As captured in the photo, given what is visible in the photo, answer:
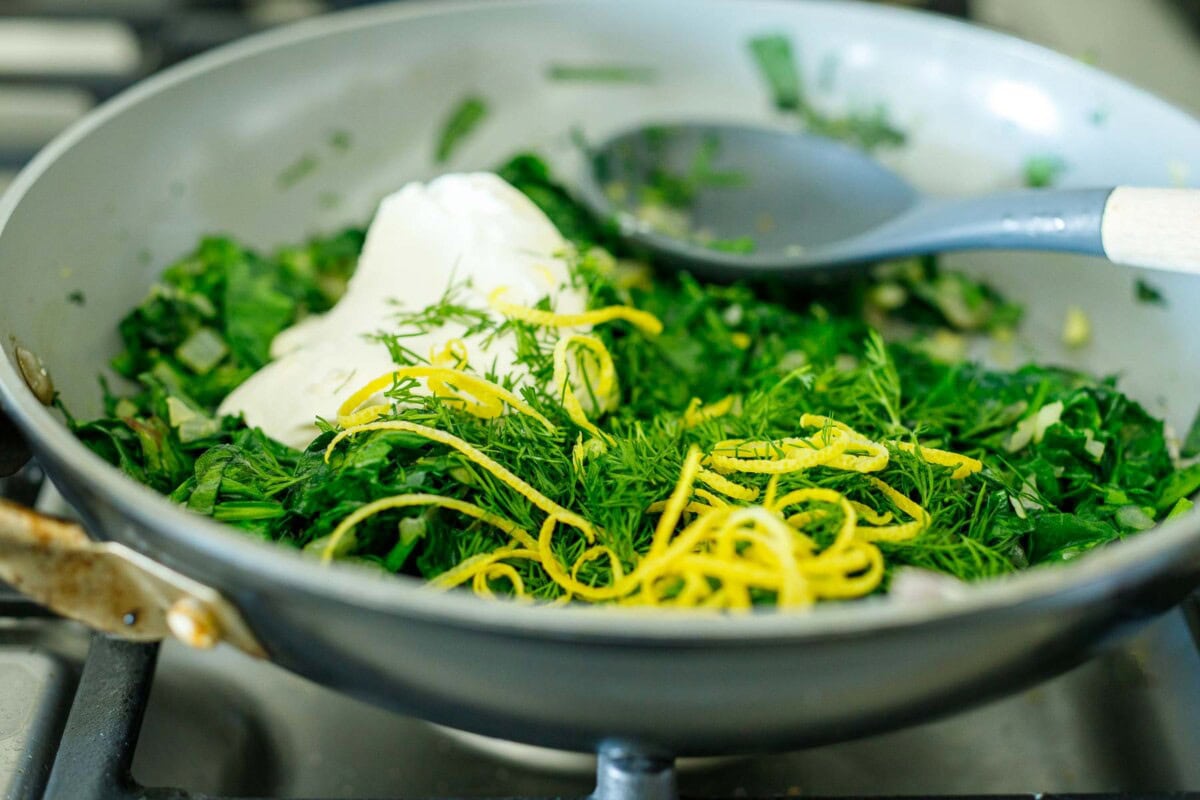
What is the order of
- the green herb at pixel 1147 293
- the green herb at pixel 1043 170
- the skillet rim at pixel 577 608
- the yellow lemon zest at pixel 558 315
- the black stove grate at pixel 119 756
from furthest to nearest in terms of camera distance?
1. the green herb at pixel 1043 170
2. the green herb at pixel 1147 293
3. the yellow lemon zest at pixel 558 315
4. the black stove grate at pixel 119 756
5. the skillet rim at pixel 577 608

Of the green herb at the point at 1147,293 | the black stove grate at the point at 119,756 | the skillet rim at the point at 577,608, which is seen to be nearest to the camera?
the skillet rim at the point at 577,608

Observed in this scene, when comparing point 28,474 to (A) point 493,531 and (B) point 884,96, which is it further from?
(B) point 884,96

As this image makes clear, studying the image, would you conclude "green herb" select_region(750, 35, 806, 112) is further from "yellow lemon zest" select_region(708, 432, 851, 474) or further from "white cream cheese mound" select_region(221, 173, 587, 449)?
"yellow lemon zest" select_region(708, 432, 851, 474)

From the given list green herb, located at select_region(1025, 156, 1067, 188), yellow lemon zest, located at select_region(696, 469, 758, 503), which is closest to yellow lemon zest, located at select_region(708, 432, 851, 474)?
yellow lemon zest, located at select_region(696, 469, 758, 503)

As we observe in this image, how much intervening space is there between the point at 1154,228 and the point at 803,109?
0.51 meters

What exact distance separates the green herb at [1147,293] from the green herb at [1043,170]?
151 millimetres

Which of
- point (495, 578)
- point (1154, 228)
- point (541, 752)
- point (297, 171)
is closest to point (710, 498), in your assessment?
point (495, 578)

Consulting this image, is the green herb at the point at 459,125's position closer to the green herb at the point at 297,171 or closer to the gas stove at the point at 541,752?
the green herb at the point at 297,171

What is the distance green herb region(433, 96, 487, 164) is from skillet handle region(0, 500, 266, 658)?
71 centimetres

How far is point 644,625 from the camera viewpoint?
1.46ft

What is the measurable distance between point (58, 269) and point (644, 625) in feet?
2.08

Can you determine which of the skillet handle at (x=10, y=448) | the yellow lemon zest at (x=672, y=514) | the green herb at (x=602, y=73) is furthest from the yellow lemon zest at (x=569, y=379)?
the green herb at (x=602, y=73)

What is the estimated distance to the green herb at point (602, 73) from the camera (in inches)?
46.7

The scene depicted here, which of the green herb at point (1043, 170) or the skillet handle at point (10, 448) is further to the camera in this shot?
the green herb at point (1043, 170)
